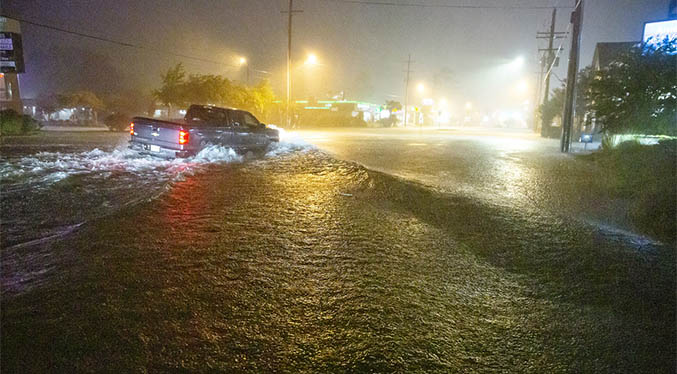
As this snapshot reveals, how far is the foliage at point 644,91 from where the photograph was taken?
16.9m

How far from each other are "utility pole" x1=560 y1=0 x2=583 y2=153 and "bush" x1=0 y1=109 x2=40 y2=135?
2797cm

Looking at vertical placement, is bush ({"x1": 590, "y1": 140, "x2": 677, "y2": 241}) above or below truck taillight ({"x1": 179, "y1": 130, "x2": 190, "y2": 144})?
below

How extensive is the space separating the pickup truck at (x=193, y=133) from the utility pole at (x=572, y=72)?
15.2 metres

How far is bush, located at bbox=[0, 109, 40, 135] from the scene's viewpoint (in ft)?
78.1

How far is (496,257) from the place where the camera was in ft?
17.4

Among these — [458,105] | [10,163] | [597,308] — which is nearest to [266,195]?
[597,308]

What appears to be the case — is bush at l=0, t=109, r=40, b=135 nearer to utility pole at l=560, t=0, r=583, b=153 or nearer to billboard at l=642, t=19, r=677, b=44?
utility pole at l=560, t=0, r=583, b=153

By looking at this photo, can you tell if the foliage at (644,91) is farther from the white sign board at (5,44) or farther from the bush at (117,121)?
the white sign board at (5,44)

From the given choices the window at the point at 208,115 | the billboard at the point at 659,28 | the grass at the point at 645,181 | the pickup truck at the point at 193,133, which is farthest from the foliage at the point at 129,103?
the grass at the point at 645,181

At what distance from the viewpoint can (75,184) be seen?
855cm

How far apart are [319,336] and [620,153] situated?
16.2m

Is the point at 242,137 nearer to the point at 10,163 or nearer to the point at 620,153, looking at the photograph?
Answer: the point at 10,163

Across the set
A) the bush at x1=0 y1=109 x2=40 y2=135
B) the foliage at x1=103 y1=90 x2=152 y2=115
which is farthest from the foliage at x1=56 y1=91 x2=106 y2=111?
the bush at x1=0 y1=109 x2=40 y2=135

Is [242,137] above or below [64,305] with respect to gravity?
above
